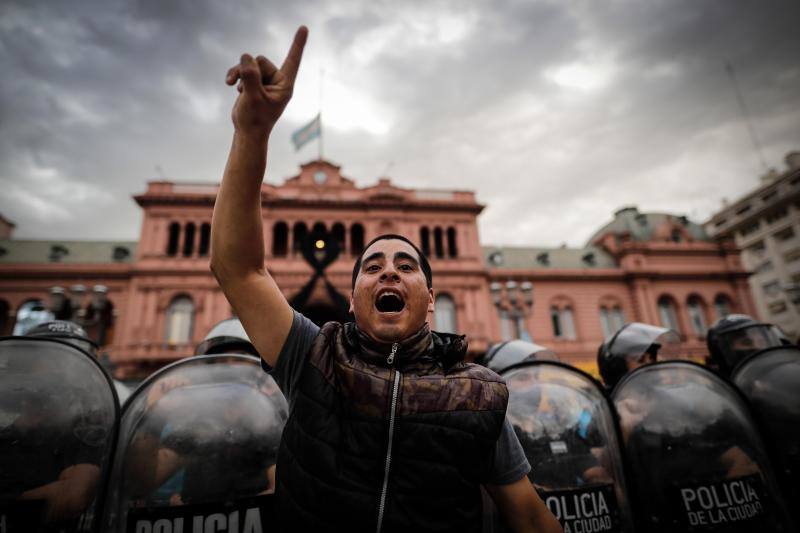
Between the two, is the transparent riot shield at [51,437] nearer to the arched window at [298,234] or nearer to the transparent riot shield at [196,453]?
the transparent riot shield at [196,453]

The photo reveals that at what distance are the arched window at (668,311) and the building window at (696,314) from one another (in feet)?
2.66

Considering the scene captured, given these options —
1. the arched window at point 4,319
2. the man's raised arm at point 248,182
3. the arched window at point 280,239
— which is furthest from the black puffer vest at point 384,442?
the arched window at point 4,319

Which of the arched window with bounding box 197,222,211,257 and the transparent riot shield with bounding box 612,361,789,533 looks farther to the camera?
the arched window with bounding box 197,222,211,257

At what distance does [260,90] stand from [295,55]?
23cm

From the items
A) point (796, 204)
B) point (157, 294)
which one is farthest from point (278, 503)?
point (796, 204)

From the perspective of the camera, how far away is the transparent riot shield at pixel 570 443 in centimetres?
242

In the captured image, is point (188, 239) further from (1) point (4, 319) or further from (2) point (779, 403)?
(2) point (779, 403)

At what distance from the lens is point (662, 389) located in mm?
2850

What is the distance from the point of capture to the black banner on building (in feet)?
7.72

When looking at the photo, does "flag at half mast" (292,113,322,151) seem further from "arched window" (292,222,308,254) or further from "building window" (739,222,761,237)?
"building window" (739,222,761,237)

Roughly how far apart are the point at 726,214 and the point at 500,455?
199 ft

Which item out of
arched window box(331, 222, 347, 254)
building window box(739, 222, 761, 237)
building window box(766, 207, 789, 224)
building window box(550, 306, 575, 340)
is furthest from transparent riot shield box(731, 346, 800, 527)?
building window box(739, 222, 761, 237)

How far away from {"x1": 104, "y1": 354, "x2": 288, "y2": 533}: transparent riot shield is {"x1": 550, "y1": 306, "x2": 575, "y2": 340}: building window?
893 inches

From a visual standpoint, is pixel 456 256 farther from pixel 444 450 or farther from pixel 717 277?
pixel 444 450
